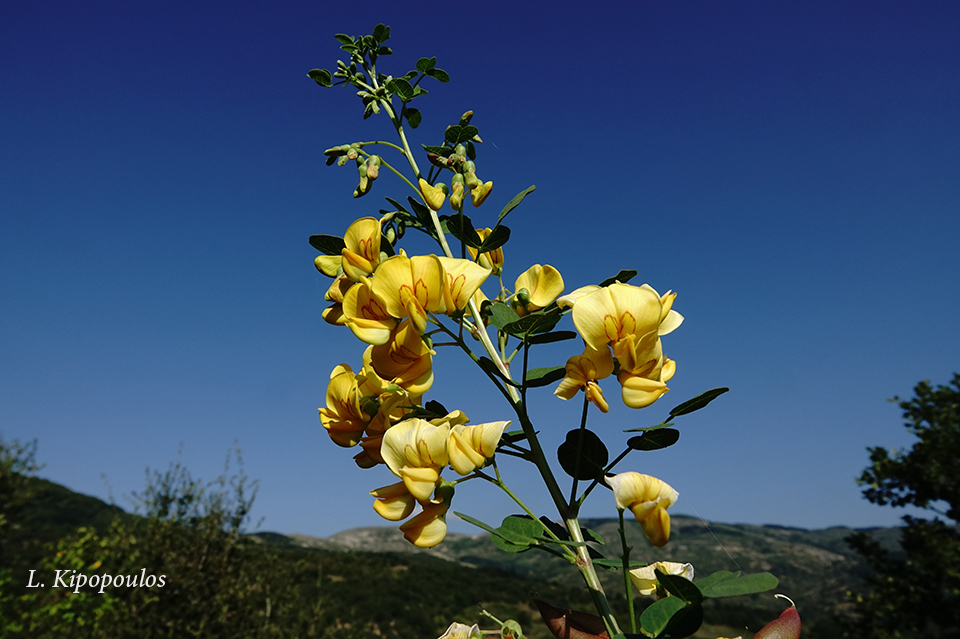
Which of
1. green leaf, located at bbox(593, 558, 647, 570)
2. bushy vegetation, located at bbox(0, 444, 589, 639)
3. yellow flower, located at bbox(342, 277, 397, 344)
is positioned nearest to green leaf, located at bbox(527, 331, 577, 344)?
yellow flower, located at bbox(342, 277, 397, 344)

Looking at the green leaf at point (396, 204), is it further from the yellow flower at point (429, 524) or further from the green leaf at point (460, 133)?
the yellow flower at point (429, 524)

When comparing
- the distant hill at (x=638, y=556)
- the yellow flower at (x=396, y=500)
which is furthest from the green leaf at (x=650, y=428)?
the distant hill at (x=638, y=556)

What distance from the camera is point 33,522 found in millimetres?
32062

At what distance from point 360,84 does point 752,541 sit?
4072 centimetres

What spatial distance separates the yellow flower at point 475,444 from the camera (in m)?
0.76

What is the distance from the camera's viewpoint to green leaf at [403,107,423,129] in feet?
4.12

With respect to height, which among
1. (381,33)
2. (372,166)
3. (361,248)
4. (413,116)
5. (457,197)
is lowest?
(361,248)

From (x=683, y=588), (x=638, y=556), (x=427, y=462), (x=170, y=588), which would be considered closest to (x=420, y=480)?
(x=427, y=462)

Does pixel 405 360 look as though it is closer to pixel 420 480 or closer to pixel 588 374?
pixel 420 480

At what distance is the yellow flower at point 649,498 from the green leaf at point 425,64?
0.99 meters

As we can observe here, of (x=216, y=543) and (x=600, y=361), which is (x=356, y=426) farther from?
(x=216, y=543)

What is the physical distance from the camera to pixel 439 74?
4.13 ft

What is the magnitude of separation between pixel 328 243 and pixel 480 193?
320 millimetres

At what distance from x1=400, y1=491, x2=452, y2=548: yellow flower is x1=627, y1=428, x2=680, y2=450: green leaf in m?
0.32
